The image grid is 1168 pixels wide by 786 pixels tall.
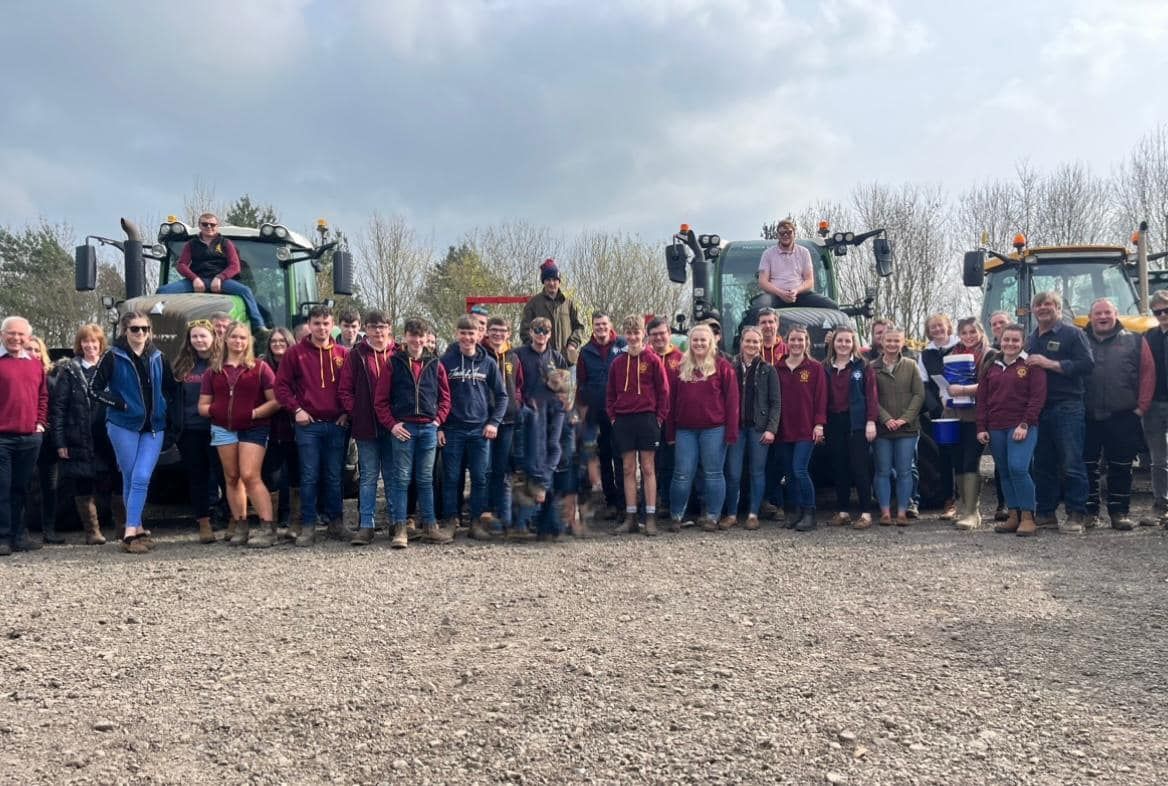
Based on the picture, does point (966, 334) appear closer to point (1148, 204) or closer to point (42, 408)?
point (42, 408)

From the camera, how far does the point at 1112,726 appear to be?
3.29m

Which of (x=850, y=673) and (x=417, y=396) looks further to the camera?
(x=417, y=396)

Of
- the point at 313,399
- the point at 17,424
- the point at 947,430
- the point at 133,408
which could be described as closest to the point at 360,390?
the point at 313,399

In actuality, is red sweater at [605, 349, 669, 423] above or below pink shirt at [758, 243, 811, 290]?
below

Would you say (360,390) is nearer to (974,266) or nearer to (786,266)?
(786,266)

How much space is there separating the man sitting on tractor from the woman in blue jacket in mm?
2372

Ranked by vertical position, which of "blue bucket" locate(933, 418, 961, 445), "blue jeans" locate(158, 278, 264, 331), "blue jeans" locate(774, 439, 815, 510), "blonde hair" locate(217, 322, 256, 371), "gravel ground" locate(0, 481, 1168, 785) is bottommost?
"gravel ground" locate(0, 481, 1168, 785)

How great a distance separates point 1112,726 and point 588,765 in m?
1.96

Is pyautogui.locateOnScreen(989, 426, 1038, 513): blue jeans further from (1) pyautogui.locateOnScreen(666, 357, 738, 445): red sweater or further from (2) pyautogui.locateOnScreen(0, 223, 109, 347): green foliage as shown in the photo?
(2) pyautogui.locateOnScreen(0, 223, 109, 347): green foliage

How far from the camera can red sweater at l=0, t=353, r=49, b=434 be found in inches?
270

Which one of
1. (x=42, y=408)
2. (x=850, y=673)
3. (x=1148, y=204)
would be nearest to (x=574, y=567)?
(x=850, y=673)

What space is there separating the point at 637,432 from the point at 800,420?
146 cm

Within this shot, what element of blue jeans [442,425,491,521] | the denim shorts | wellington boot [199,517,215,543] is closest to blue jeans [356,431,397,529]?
blue jeans [442,425,491,521]

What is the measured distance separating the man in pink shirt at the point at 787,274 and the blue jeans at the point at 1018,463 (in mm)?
2883
